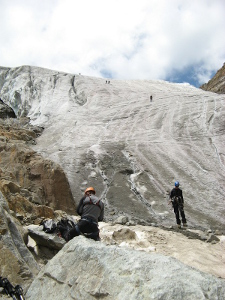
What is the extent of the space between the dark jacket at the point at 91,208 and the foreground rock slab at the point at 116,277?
1.70 meters

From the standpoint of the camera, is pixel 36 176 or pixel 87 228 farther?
pixel 36 176

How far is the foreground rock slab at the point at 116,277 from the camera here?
3324 millimetres

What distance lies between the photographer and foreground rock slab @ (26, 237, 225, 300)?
3324mm

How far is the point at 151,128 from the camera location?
90.6 feet

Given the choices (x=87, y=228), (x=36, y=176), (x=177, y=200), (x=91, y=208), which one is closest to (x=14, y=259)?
(x=87, y=228)

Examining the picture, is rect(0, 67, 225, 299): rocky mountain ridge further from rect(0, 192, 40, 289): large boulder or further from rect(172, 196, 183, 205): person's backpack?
rect(172, 196, 183, 205): person's backpack

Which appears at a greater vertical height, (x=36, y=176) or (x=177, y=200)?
(x=36, y=176)

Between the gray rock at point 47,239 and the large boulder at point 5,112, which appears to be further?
the large boulder at point 5,112

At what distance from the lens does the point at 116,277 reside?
373cm

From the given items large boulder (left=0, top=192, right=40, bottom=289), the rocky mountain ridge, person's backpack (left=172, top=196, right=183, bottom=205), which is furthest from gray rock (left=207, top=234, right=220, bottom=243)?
large boulder (left=0, top=192, right=40, bottom=289)

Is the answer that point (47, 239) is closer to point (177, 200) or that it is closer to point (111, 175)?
point (177, 200)

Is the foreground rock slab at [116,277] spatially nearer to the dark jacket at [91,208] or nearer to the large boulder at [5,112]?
the dark jacket at [91,208]

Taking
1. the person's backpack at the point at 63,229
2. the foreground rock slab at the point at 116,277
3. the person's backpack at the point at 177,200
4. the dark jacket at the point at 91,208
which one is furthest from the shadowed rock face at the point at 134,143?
the foreground rock slab at the point at 116,277

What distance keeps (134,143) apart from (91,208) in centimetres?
1805
